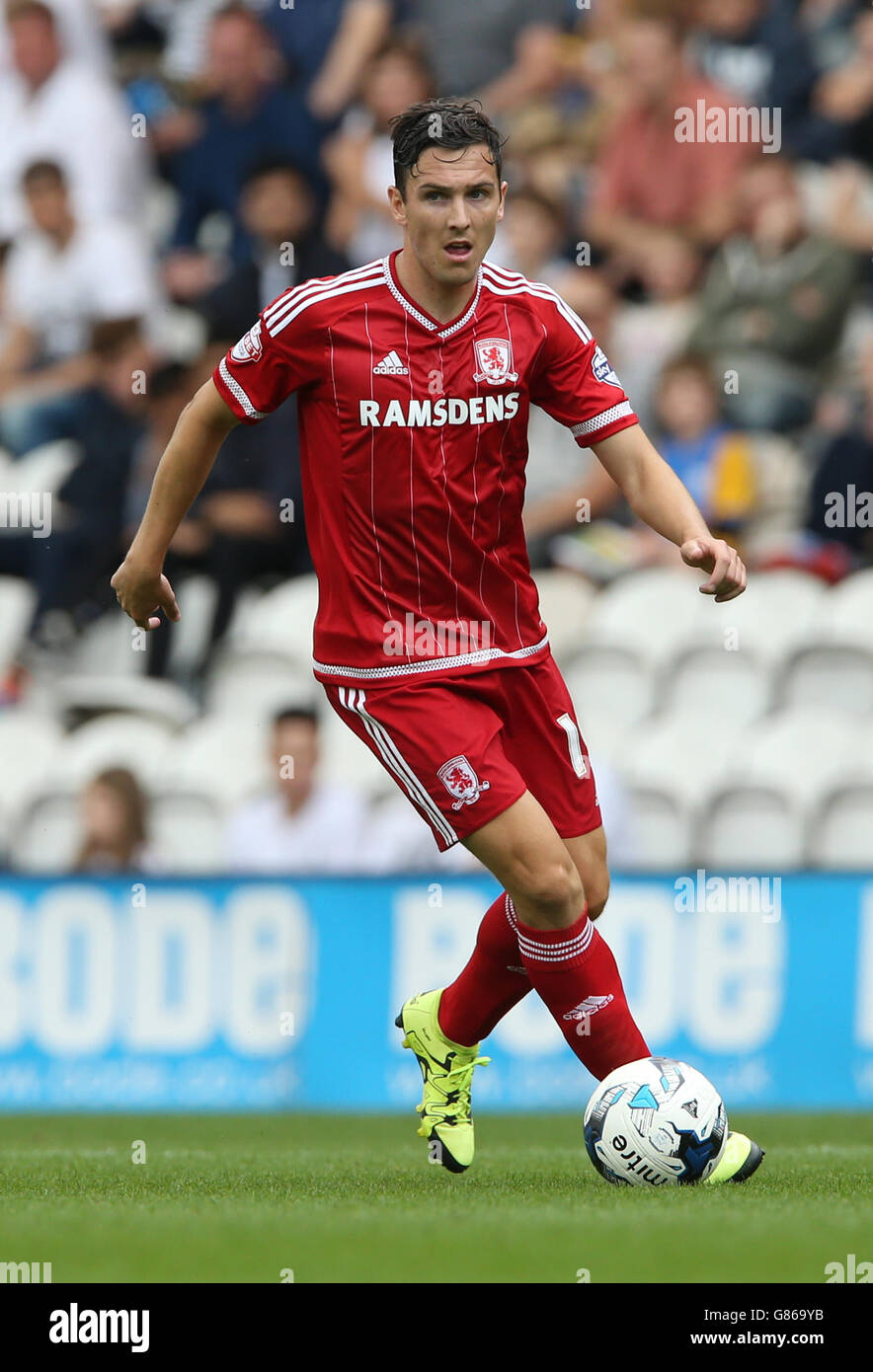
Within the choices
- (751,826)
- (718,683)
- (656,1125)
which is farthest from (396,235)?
(656,1125)

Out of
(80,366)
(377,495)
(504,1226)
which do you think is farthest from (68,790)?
(504,1226)

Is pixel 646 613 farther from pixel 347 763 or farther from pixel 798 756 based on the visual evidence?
pixel 347 763

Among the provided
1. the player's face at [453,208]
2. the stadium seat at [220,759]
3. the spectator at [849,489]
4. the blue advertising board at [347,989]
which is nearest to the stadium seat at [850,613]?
the spectator at [849,489]

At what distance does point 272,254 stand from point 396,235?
30.6 inches

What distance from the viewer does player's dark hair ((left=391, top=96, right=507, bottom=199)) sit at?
4836 mm

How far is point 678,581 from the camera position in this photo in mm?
10477

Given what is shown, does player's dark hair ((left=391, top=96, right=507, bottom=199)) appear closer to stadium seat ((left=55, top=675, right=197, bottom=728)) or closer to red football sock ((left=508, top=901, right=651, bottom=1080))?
red football sock ((left=508, top=901, right=651, bottom=1080))

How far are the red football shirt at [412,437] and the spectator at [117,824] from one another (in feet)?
15.4

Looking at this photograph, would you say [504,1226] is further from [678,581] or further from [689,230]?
[689,230]

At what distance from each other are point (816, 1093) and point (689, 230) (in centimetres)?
493

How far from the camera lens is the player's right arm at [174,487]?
5.13 m

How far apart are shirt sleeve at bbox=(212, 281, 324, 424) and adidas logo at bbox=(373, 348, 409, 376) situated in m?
0.15

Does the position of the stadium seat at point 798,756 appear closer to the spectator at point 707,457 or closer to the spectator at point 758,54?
the spectator at point 707,457

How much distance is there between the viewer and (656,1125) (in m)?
4.85
